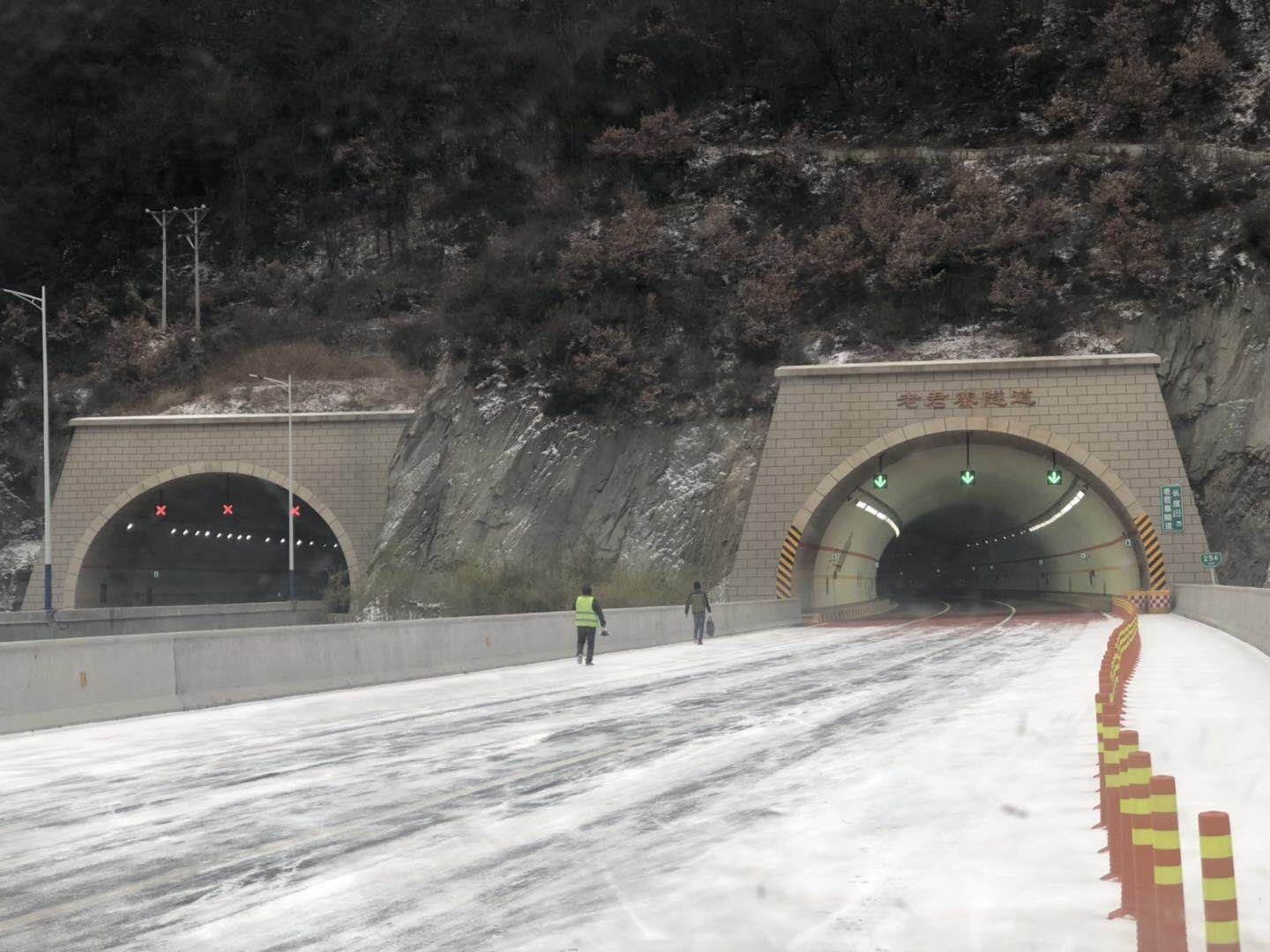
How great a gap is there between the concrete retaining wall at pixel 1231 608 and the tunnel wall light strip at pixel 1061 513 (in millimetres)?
8922

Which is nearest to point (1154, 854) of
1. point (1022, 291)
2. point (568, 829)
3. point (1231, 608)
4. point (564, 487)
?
point (568, 829)

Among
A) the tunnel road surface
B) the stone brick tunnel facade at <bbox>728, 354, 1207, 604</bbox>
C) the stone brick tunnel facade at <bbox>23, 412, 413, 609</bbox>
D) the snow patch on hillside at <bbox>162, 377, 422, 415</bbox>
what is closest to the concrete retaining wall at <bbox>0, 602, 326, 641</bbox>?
the stone brick tunnel facade at <bbox>23, 412, 413, 609</bbox>

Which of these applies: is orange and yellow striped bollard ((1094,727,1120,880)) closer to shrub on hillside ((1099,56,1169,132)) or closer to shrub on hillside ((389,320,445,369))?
shrub on hillside ((389,320,445,369))

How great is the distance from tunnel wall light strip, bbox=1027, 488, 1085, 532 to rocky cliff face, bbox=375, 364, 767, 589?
12337 millimetres

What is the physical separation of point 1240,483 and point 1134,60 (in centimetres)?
2339

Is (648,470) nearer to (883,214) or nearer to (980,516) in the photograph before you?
(883,214)

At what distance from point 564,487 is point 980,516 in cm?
2865

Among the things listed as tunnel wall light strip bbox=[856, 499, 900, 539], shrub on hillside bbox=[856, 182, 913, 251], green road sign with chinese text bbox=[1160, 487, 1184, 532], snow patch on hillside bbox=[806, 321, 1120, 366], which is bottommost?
green road sign with chinese text bbox=[1160, 487, 1184, 532]

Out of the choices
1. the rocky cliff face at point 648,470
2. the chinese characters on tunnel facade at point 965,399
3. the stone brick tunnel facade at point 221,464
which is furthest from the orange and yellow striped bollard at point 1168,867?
the stone brick tunnel facade at point 221,464

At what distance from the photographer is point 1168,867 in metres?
5.38

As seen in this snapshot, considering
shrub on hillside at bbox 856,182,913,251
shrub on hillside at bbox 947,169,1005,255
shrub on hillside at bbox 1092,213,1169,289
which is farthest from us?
shrub on hillside at bbox 856,182,913,251

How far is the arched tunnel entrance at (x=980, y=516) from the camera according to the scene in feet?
173

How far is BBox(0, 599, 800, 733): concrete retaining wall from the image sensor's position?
17828 millimetres

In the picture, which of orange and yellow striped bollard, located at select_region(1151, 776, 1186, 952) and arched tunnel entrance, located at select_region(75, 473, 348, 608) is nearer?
orange and yellow striped bollard, located at select_region(1151, 776, 1186, 952)
